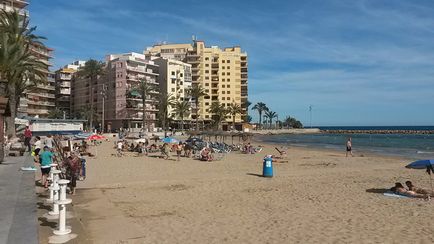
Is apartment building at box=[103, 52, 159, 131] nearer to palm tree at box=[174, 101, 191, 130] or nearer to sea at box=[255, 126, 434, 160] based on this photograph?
palm tree at box=[174, 101, 191, 130]

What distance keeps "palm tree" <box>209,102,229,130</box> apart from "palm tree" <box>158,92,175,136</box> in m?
13.5

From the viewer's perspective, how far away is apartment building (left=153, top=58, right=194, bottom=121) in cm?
11044

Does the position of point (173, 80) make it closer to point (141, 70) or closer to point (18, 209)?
point (141, 70)

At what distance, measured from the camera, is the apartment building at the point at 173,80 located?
110 m

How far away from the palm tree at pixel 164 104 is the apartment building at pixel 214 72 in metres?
17.9

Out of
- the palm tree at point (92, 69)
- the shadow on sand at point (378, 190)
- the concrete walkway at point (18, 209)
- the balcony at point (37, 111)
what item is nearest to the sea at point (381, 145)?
the shadow on sand at point (378, 190)

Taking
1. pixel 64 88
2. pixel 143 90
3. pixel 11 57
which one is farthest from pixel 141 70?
pixel 11 57

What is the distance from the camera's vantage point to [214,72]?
126750 mm

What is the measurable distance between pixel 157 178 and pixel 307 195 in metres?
7.30

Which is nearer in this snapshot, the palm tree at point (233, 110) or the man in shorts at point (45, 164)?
the man in shorts at point (45, 164)

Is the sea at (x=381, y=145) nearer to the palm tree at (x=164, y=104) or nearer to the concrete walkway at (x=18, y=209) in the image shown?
the palm tree at (x=164, y=104)

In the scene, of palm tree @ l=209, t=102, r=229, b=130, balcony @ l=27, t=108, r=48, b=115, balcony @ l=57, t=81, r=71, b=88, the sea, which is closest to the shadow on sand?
the sea

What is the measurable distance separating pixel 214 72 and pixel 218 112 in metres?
16.3

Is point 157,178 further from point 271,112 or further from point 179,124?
point 271,112
